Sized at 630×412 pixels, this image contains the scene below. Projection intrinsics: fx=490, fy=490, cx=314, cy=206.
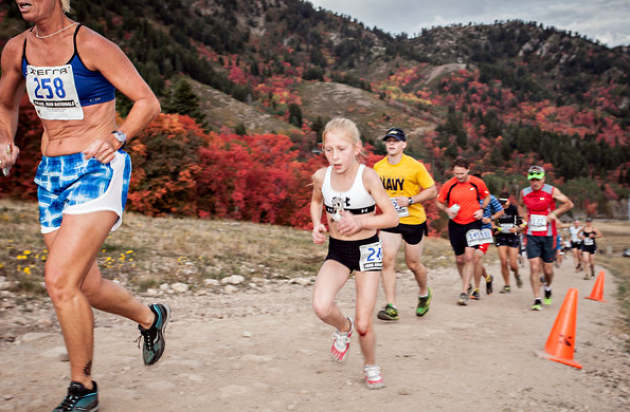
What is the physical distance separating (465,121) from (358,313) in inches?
6923

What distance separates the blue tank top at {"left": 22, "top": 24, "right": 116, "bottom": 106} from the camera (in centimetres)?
279

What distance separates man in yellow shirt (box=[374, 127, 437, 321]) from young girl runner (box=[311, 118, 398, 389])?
7.17 feet

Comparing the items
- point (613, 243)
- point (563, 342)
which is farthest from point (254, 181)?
point (613, 243)

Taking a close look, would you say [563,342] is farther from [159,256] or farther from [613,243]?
[613,243]

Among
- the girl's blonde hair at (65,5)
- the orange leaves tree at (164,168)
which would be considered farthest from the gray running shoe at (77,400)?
the orange leaves tree at (164,168)

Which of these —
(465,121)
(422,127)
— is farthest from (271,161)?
(465,121)

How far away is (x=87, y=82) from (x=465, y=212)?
21.8 feet

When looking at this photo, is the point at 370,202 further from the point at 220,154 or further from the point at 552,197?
the point at 220,154

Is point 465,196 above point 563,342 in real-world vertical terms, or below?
above

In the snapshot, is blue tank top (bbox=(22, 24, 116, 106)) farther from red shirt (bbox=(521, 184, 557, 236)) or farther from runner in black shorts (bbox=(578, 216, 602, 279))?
runner in black shorts (bbox=(578, 216, 602, 279))

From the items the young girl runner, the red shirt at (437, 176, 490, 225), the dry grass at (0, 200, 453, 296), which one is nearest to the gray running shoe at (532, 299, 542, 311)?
the red shirt at (437, 176, 490, 225)

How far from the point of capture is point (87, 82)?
9.29ft

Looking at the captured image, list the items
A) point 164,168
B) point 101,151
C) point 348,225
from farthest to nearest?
1. point 164,168
2. point 348,225
3. point 101,151

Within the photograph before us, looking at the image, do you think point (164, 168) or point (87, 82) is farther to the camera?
point (164, 168)
